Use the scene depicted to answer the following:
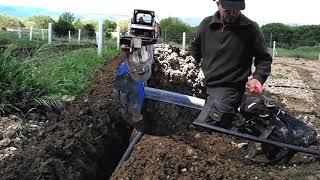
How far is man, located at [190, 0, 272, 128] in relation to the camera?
5.03m

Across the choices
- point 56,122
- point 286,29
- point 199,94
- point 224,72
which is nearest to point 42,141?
point 56,122

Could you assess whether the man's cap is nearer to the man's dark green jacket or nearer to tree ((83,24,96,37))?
the man's dark green jacket

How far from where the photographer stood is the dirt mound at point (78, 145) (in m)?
4.65

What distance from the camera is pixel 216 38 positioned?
5.17 meters

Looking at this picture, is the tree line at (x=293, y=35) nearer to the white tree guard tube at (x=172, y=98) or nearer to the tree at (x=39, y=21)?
the tree at (x=39, y=21)

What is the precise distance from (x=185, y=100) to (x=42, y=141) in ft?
4.60

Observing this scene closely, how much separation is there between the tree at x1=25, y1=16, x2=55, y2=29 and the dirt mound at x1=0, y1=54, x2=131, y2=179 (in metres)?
38.4

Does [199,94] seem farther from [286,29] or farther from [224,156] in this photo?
[286,29]

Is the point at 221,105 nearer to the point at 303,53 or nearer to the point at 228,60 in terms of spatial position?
the point at 228,60

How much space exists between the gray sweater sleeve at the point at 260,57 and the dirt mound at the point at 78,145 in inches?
71.1

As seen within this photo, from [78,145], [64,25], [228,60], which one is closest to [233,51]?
[228,60]

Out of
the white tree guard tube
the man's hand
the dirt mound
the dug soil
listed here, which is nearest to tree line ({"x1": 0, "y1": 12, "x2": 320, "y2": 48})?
the dirt mound

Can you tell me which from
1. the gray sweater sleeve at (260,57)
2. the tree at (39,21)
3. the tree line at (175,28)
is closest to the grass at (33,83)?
the gray sweater sleeve at (260,57)

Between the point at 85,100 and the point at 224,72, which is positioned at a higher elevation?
the point at 224,72
